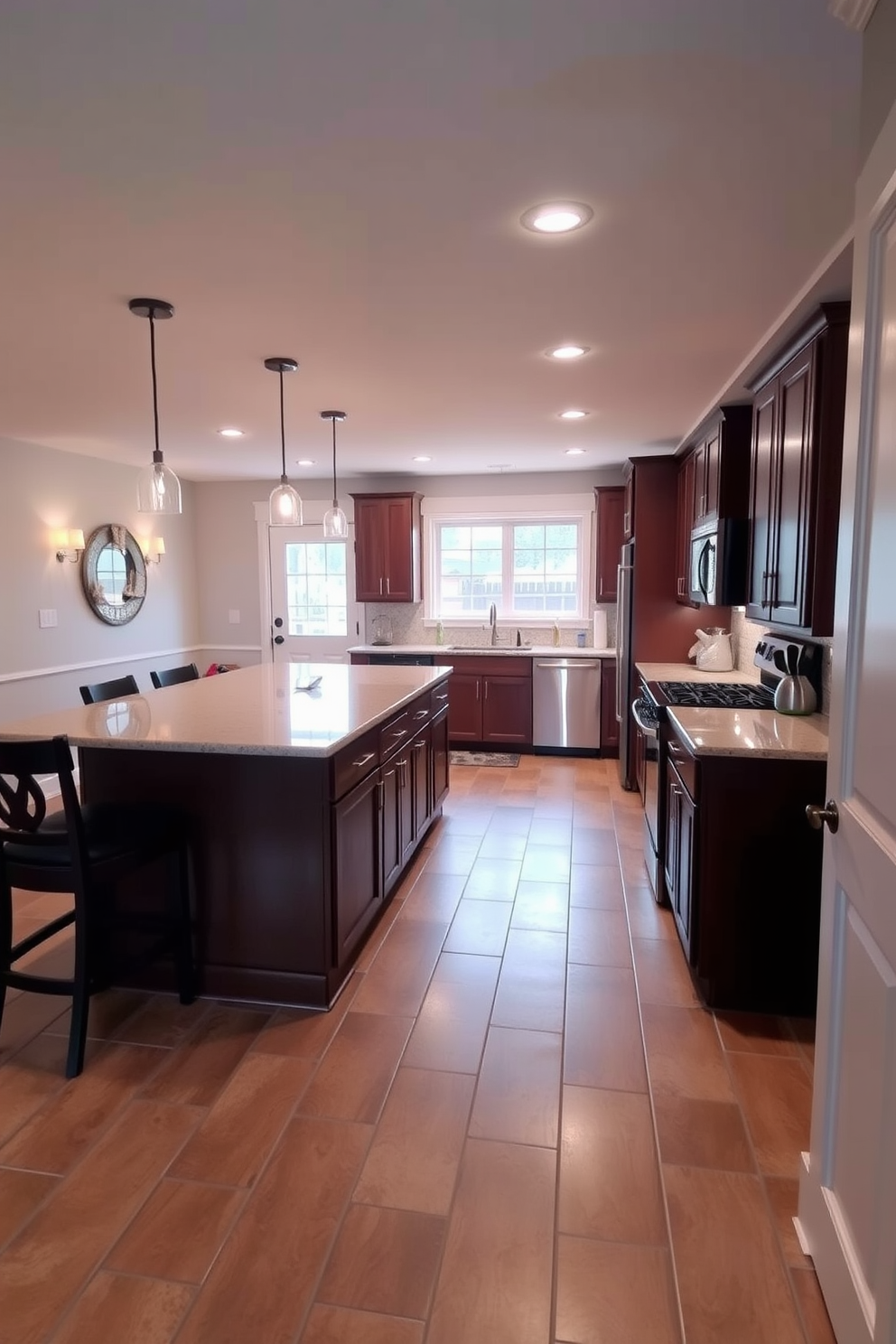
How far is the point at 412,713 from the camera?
3572 millimetres

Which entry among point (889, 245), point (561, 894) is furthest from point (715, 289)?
point (561, 894)

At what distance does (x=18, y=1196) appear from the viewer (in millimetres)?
1687

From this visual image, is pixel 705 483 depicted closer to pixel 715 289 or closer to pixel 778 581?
pixel 778 581

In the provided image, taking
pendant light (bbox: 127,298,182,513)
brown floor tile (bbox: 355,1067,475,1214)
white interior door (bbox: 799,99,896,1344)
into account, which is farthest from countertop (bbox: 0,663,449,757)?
white interior door (bbox: 799,99,896,1344)

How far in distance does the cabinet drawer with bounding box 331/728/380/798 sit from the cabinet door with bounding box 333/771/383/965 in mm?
38

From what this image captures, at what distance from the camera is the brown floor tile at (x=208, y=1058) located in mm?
2043

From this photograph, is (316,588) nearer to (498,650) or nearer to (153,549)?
(153,549)

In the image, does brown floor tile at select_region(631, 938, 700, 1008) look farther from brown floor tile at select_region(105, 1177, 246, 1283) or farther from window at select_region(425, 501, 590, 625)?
window at select_region(425, 501, 590, 625)

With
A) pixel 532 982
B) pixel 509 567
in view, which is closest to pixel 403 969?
pixel 532 982

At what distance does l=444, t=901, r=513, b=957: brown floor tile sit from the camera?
113 inches

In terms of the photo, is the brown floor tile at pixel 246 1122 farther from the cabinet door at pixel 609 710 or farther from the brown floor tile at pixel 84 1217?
the cabinet door at pixel 609 710

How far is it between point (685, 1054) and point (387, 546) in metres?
4.87

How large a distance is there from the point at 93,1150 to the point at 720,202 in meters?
2.86

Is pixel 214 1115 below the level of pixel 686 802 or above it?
below
